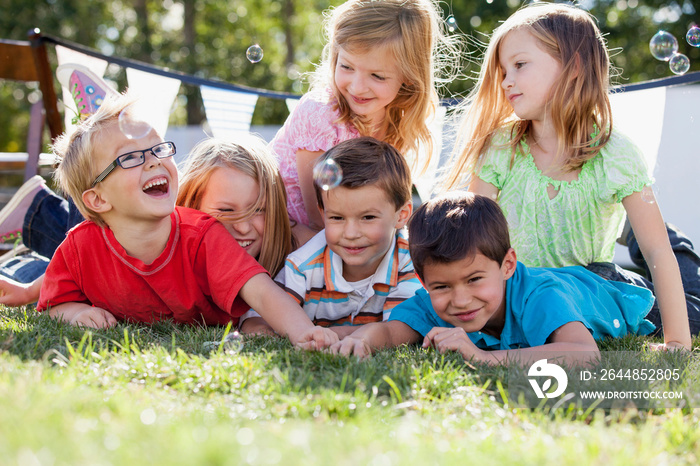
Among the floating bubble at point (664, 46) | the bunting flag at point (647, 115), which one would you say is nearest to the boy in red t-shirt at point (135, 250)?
the floating bubble at point (664, 46)

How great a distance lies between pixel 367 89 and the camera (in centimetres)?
331

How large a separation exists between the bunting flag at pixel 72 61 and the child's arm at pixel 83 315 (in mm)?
2210

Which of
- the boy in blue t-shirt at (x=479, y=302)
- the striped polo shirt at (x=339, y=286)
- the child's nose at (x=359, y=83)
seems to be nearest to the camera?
the boy in blue t-shirt at (x=479, y=302)

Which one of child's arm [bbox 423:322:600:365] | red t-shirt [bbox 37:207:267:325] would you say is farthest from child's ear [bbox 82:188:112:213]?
child's arm [bbox 423:322:600:365]

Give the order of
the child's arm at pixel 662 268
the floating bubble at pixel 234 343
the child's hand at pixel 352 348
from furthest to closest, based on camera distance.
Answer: the child's arm at pixel 662 268 < the child's hand at pixel 352 348 < the floating bubble at pixel 234 343

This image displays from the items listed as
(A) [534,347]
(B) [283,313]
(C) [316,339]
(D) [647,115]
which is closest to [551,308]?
(A) [534,347]

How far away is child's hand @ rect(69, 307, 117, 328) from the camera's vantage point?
2.57 metres

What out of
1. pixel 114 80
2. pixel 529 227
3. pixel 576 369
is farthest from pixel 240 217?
pixel 114 80

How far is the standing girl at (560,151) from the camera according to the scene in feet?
9.98

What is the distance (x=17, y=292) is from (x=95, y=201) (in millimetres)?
749

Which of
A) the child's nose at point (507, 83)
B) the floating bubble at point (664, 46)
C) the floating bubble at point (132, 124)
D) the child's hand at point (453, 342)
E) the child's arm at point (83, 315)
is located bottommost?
the child's arm at point (83, 315)

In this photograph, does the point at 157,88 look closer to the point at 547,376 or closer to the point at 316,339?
the point at 316,339

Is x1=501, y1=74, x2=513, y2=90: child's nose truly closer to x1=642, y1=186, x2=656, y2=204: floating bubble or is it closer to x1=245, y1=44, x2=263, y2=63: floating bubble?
x1=642, y1=186, x2=656, y2=204: floating bubble

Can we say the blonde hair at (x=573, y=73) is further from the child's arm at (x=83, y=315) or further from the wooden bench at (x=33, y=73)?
the wooden bench at (x=33, y=73)
